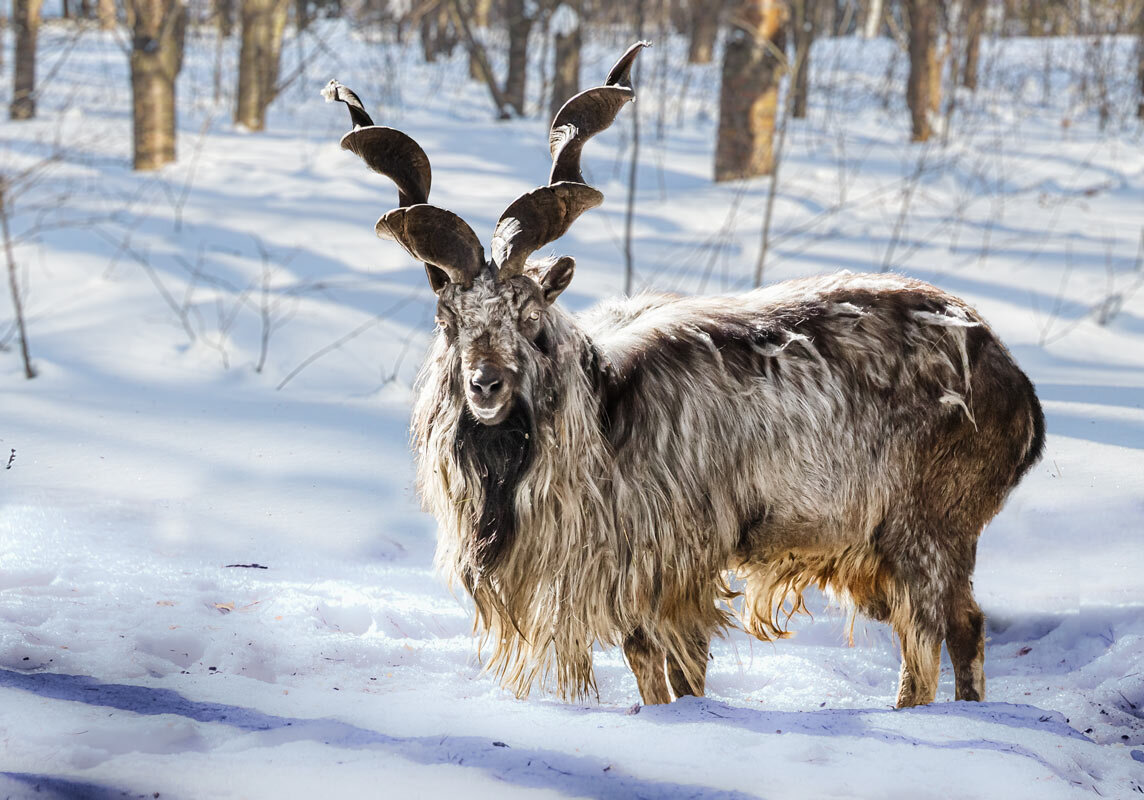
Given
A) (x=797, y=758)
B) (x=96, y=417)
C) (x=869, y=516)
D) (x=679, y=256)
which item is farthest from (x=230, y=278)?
(x=797, y=758)

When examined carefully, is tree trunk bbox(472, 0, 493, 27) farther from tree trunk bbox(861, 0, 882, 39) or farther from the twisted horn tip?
the twisted horn tip

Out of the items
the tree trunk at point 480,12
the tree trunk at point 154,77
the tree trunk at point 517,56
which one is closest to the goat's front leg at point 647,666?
the tree trunk at point 154,77

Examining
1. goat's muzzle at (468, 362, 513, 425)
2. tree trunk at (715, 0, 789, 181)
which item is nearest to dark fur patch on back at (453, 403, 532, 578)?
goat's muzzle at (468, 362, 513, 425)

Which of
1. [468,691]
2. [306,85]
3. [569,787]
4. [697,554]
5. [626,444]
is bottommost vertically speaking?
[468,691]

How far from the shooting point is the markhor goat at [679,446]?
2965 mm

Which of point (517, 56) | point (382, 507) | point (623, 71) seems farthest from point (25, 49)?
point (623, 71)

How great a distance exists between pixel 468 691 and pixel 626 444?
36.2 inches

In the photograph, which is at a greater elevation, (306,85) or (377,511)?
(306,85)

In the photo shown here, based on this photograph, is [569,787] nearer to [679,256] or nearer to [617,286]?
[617,286]

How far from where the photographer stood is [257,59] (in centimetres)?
1133

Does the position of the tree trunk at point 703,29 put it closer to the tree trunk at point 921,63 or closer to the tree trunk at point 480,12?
the tree trunk at point 480,12

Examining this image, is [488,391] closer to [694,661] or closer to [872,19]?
[694,661]

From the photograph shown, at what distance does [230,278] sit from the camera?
723 cm

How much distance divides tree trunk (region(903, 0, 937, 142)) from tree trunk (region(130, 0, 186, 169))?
7138 millimetres
